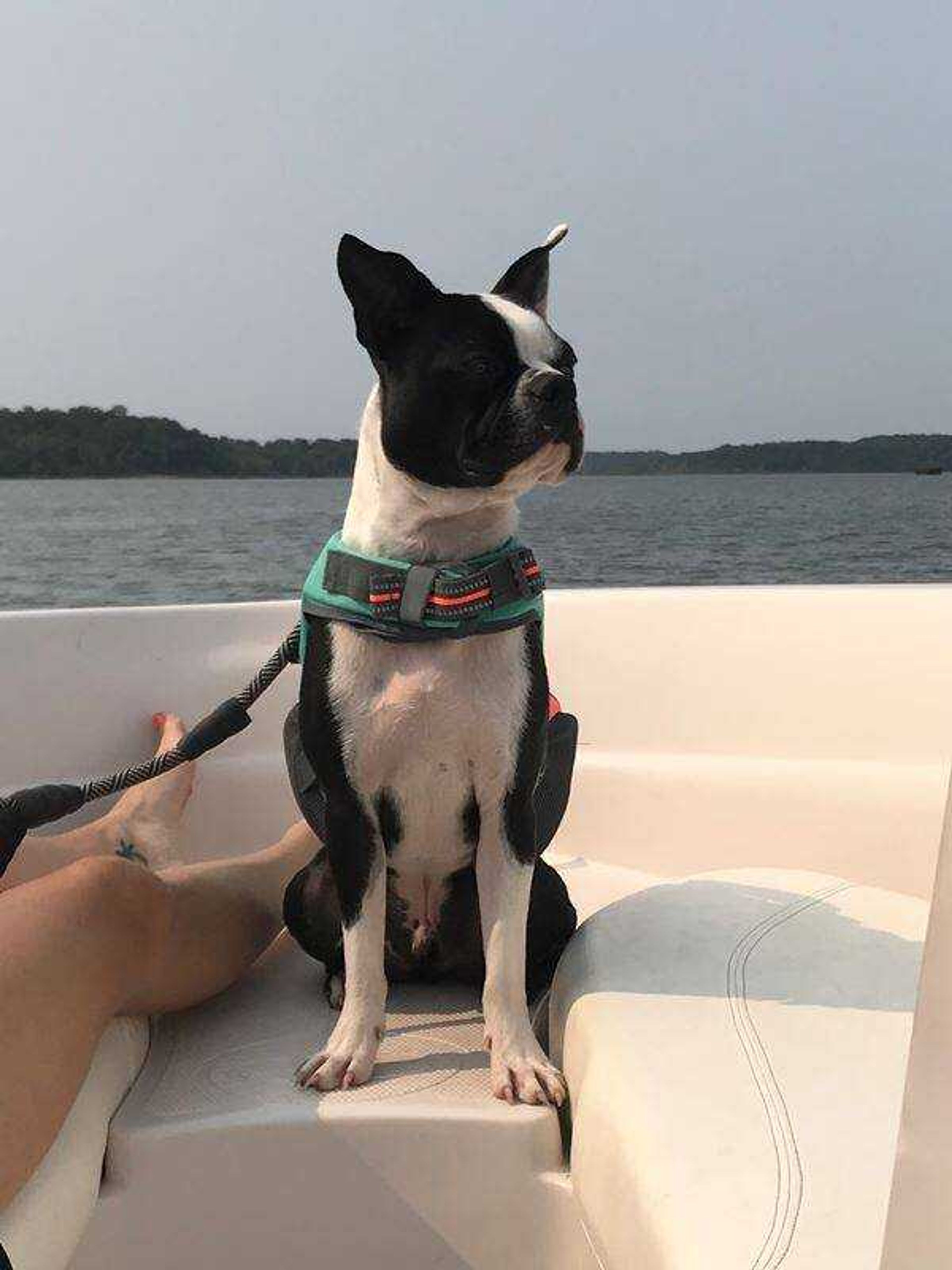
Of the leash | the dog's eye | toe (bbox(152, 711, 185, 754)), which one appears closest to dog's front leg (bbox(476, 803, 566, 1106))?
the leash

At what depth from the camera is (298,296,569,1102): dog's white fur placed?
4.57 feet

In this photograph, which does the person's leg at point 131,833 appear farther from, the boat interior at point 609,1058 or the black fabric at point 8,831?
the black fabric at point 8,831

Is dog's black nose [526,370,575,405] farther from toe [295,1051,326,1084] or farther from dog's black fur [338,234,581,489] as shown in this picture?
toe [295,1051,326,1084]

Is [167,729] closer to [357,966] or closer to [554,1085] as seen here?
[357,966]

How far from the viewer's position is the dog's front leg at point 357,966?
1432 millimetres

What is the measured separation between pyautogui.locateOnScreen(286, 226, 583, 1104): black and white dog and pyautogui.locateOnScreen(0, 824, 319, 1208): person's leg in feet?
0.68

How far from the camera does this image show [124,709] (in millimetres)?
2455

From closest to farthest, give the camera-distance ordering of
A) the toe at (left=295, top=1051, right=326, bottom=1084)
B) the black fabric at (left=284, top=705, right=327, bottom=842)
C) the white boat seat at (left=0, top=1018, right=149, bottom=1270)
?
the white boat seat at (left=0, top=1018, right=149, bottom=1270), the toe at (left=295, top=1051, right=326, bottom=1084), the black fabric at (left=284, top=705, right=327, bottom=842)

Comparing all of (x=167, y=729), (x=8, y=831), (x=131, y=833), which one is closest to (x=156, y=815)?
(x=131, y=833)

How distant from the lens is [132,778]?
164 centimetres

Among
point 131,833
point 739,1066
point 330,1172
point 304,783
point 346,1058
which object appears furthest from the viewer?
point 131,833

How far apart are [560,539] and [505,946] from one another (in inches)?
1315

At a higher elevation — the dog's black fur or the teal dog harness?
the dog's black fur

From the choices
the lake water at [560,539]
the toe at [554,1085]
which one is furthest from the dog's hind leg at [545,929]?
the lake water at [560,539]
